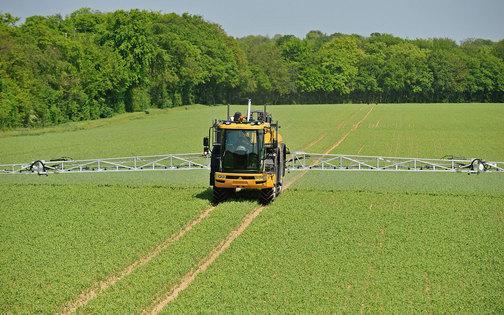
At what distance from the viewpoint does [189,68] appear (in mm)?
119438

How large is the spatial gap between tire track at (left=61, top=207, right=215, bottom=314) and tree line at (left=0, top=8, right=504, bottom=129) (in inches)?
2219

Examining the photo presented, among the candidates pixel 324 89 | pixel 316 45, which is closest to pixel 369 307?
pixel 324 89

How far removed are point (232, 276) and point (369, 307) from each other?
3.99 meters

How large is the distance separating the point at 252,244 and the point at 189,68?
99352mm

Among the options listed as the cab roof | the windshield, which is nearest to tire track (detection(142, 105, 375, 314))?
the windshield

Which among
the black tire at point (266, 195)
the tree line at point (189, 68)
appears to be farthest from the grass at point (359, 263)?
the tree line at point (189, 68)

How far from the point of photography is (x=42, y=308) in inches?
638

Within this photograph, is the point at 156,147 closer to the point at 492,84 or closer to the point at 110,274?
the point at 110,274

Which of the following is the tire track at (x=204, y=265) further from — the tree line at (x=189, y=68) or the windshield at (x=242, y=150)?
the tree line at (x=189, y=68)

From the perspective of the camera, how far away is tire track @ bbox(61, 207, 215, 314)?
55.0ft

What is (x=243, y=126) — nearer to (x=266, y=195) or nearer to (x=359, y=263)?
(x=266, y=195)

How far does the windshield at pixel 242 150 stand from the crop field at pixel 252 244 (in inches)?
65.5

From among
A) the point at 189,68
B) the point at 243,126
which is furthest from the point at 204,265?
the point at 189,68

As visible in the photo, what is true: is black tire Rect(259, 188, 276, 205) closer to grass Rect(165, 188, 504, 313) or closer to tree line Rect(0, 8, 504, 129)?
grass Rect(165, 188, 504, 313)
